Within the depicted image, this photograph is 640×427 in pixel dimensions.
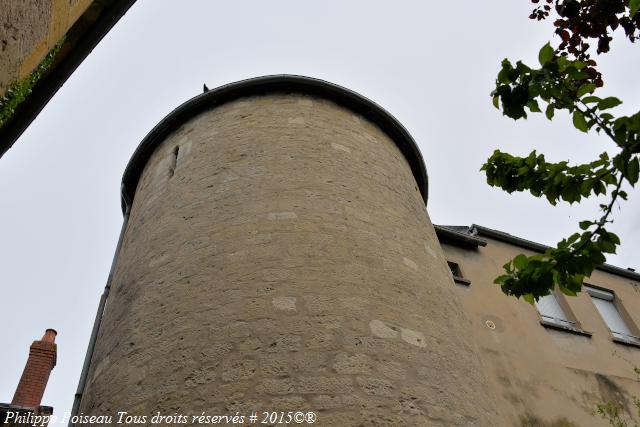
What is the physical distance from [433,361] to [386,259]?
970 mm

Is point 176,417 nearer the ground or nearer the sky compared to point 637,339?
nearer the ground

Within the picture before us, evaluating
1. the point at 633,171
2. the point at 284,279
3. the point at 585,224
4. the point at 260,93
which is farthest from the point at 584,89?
the point at 260,93

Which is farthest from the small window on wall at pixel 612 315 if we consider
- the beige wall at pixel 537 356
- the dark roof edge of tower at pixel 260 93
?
the dark roof edge of tower at pixel 260 93

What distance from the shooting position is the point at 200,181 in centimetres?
509

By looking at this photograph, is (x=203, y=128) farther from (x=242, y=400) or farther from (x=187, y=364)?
(x=242, y=400)

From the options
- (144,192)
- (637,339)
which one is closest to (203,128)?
A: (144,192)

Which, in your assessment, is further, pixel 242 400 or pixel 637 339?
pixel 637 339

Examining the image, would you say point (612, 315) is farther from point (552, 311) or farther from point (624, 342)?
point (552, 311)

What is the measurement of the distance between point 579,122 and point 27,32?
122 inches

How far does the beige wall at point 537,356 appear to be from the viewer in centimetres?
740

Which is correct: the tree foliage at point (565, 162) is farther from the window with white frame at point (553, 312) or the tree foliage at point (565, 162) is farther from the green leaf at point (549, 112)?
the window with white frame at point (553, 312)

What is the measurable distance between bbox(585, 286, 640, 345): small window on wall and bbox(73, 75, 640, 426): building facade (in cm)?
390

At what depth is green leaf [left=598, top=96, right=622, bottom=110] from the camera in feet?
9.57

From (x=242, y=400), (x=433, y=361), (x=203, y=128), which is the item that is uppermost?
(x=203, y=128)
